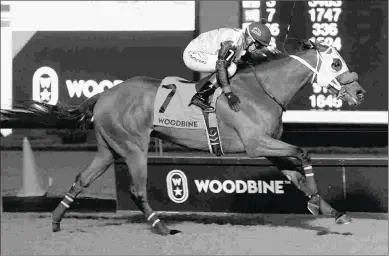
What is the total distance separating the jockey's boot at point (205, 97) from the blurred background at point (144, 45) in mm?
2372

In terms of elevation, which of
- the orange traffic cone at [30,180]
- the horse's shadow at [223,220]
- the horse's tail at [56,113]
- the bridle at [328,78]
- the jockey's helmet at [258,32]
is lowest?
the horse's shadow at [223,220]

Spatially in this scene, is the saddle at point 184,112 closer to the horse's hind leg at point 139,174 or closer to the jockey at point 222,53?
the jockey at point 222,53

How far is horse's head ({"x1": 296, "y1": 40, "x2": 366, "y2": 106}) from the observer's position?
7.02m

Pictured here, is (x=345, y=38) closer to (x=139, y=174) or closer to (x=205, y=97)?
(x=205, y=97)

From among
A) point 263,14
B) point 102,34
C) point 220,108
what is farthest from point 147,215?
point 102,34

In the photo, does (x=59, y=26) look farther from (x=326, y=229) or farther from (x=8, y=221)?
(x=326, y=229)

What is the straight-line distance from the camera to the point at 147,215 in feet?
23.9

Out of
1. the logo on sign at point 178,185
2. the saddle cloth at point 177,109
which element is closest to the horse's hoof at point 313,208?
the saddle cloth at point 177,109

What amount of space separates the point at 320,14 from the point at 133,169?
118 inches

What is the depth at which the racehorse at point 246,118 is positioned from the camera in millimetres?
7000

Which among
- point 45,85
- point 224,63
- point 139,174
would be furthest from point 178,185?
point 45,85

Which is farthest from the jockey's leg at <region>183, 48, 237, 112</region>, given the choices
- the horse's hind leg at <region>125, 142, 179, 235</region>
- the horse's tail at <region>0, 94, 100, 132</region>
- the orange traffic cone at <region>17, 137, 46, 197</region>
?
the orange traffic cone at <region>17, 137, 46, 197</region>

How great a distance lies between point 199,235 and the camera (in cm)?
715

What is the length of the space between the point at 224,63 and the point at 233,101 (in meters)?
0.28
